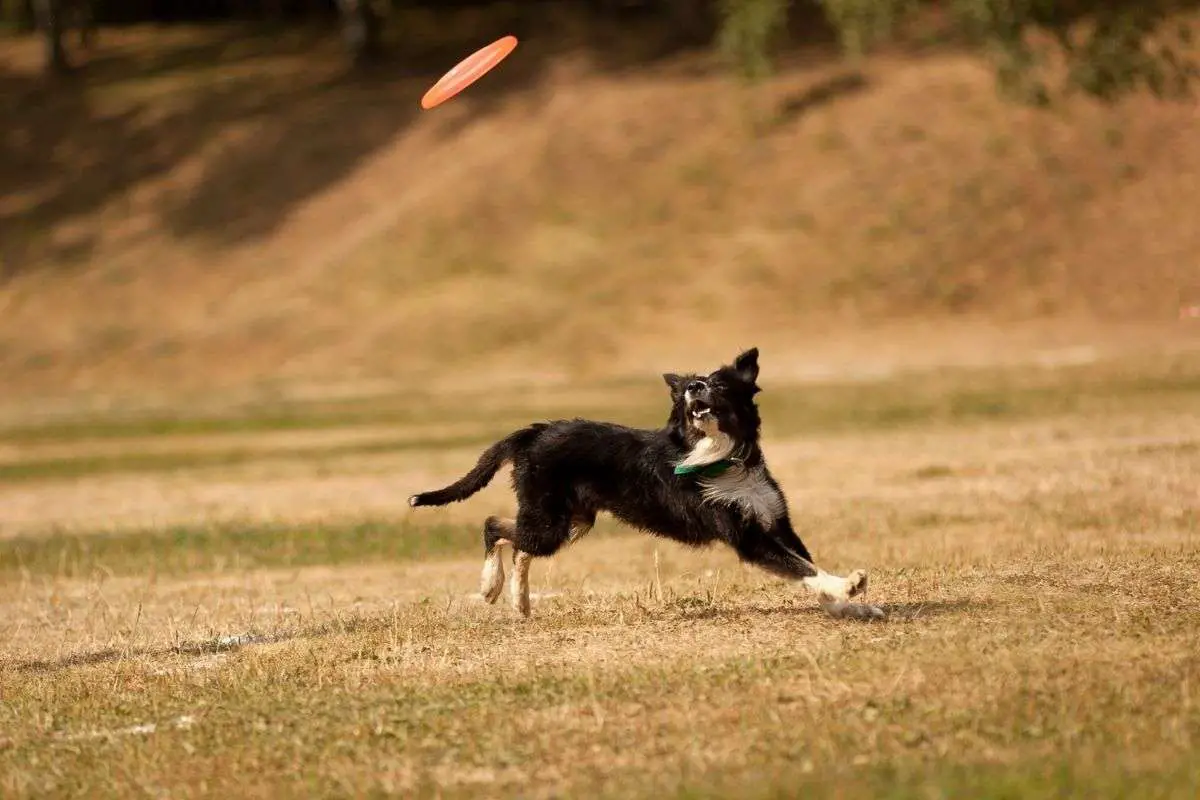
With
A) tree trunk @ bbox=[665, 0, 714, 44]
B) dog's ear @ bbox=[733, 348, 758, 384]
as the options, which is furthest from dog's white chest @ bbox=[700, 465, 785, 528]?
tree trunk @ bbox=[665, 0, 714, 44]

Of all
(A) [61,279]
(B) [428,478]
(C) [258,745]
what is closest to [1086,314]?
(B) [428,478]

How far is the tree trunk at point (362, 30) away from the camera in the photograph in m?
69.1

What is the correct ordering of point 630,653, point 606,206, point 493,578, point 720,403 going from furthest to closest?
point 606,206, point 493,578, point 720,403, point 630,653

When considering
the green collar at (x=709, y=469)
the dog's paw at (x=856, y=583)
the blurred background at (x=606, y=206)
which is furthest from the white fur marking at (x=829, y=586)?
the blurred background at (x=606, y=206)

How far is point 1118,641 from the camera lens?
915cm

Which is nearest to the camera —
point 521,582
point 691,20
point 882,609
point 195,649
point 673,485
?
point 882,609

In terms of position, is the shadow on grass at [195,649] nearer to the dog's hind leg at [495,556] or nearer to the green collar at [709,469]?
the dog's hind leg at [495,556]

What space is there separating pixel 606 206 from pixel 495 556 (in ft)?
145

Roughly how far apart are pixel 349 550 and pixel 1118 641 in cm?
952

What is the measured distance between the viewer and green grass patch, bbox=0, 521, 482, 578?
1681 cm

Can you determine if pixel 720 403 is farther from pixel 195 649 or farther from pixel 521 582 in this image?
pixel 195 649

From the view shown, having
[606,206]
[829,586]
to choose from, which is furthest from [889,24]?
[829,586]

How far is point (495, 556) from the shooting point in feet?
39.3

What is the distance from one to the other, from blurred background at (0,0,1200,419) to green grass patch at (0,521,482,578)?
61.8 feet
